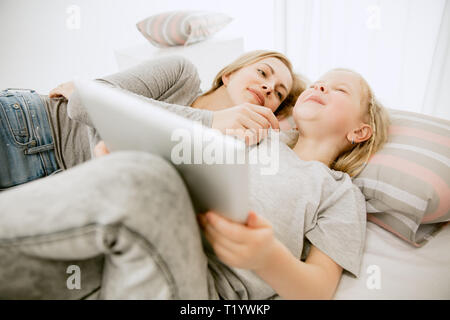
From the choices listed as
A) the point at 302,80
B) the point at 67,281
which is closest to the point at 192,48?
the point at 302,80

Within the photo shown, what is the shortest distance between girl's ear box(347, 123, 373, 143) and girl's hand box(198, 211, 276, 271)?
0.63 meters

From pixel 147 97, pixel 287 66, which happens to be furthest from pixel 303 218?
pixel 287 66

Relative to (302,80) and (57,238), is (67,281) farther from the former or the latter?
(302,80)

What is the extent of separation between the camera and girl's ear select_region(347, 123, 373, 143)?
3.13 feet

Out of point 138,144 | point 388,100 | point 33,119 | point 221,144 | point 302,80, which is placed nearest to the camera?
point 221,144

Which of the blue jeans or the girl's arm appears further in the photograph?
the blue jeans

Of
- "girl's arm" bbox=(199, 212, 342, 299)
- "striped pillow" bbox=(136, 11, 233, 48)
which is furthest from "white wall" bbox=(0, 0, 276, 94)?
"girl's arm" bbox=(199, 212, 342, 299)

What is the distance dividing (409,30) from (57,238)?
182 centimetres

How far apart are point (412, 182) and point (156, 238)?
76 centimetres

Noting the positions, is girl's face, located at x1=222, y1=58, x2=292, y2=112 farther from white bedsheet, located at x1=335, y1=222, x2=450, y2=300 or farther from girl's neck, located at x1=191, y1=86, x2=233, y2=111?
white bedsheet, located at x1=335, y1=222, x2=450, y2=300

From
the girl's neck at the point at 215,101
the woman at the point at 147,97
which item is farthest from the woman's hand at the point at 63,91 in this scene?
the girl's neck at the point at 215,101

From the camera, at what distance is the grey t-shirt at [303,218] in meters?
0.63

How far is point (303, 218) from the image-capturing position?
712mm
